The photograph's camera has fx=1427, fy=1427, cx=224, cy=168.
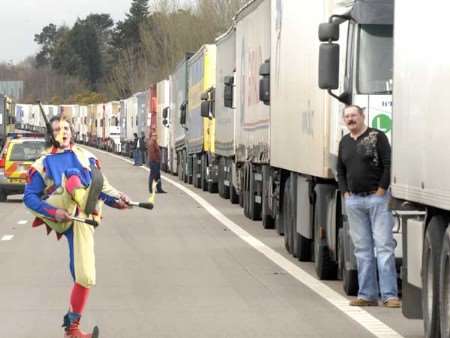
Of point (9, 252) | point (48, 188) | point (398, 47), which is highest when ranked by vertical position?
point (398, 47)

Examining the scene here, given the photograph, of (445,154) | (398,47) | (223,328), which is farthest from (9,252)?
(445,154)

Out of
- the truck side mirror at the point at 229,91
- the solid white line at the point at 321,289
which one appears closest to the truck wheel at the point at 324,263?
the solid white line at the point at 321,289

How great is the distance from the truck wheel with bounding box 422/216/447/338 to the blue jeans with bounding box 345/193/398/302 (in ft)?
8.56

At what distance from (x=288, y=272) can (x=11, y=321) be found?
5171 millimetres

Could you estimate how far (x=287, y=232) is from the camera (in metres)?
19.2

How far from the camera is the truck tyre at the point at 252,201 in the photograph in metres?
26.2

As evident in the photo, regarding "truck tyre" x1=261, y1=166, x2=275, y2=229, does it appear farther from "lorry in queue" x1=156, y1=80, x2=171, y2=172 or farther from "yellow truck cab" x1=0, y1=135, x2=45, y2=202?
"lorry in queue" x1=156, y1=80, x2=171, y2=172

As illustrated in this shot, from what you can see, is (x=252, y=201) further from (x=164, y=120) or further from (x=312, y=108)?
(x=164, y=120)

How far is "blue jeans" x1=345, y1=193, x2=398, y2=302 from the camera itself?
42.8 feet

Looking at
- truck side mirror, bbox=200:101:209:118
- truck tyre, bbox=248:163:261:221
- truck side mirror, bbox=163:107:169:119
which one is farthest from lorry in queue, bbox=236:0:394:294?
truck side mirror, bbox=163:107:169:119

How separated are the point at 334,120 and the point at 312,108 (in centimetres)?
105

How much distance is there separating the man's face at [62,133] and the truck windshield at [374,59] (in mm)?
4137

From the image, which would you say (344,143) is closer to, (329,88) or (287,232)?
(329,88)

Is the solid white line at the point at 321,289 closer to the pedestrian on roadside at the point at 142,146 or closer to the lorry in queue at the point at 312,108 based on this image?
the lorry in queue at the point at 312,108
